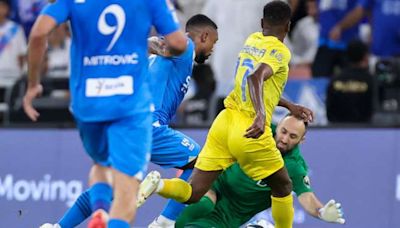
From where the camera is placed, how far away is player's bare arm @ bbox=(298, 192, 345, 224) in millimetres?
11508

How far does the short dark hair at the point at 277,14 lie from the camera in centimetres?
1114

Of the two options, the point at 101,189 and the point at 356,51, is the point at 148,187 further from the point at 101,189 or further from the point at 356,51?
the point at 356,51

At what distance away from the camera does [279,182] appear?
1143cm

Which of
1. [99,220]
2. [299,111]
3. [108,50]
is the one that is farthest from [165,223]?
[108,50]

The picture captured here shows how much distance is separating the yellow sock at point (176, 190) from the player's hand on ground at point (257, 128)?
1.14m

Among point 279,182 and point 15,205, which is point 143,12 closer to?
point 279,182

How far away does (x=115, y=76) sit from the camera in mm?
9633

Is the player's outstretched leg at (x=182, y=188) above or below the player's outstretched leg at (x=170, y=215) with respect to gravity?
above

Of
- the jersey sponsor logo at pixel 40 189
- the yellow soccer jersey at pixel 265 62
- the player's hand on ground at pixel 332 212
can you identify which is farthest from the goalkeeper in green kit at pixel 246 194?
the jersey sponsor logo at pixel 40 189

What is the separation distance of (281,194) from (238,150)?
518mm

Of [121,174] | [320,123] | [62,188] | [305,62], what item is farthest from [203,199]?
[305,62]

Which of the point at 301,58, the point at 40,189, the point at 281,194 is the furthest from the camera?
the point at 301,58

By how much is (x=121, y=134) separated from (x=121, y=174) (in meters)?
0.27

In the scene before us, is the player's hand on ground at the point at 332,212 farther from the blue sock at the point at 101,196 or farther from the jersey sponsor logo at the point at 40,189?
the jersey sponsor logo at the point at 40,189
